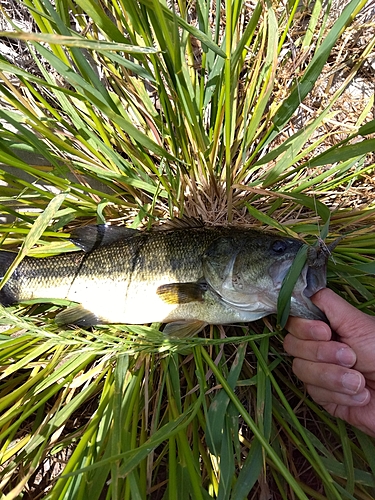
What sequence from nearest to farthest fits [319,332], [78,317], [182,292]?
[319,332]
[182,292]
[78,317]

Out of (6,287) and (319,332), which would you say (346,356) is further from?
(6,287)

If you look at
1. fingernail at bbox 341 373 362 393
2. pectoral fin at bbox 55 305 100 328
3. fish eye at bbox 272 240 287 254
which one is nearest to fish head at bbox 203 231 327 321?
fish eye at bbox 272 240 287 254

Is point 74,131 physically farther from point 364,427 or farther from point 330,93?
point 364,427

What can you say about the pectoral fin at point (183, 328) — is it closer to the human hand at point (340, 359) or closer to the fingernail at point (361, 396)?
the human hand at point (340, 359)

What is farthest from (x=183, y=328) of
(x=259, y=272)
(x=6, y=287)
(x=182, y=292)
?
(x=6, y=287)

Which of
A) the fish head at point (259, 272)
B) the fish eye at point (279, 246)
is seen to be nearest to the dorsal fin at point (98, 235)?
the fish head at point (259, 272)

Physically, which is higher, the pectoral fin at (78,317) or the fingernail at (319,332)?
the pectoral fin at (78,317)

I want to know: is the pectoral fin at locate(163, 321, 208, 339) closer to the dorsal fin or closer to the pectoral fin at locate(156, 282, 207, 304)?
the pectoral fin at locate(156, 282, 207, 304)
